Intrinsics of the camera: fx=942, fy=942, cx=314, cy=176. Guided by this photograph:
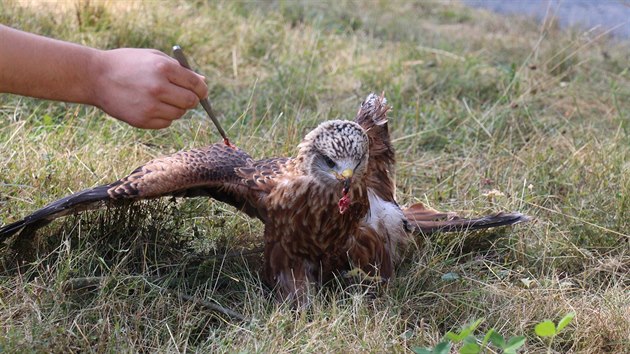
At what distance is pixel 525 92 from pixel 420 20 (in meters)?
2.55

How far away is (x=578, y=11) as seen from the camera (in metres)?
8.42

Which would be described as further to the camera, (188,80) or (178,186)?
(178,186)

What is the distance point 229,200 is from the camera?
4.45 metres

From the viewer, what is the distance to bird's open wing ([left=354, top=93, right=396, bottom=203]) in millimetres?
4562

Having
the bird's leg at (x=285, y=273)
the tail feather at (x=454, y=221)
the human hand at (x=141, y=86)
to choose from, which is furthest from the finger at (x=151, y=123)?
the tail feather at (x=454, y=221)

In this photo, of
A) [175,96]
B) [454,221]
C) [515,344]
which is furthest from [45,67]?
[454,221]

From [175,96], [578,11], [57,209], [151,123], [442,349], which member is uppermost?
[175,96]

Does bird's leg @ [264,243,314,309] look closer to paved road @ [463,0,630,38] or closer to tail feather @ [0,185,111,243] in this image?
tail feather @ [0,185,111,243]

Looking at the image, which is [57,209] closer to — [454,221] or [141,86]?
[141,86]

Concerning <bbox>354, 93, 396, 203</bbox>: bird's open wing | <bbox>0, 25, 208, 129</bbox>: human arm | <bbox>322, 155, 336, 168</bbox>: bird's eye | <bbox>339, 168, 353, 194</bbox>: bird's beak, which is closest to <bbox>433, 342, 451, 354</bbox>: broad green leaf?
<bbox>339, 168, 353, 194</bbox>: bird's beak

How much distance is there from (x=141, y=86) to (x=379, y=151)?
1506 millimetres

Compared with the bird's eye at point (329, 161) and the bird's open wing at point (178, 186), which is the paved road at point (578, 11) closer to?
the bird's open wing at point (178, 186)

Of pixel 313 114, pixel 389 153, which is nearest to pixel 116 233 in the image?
pixel 389 153

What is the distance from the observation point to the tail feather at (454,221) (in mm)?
4473
